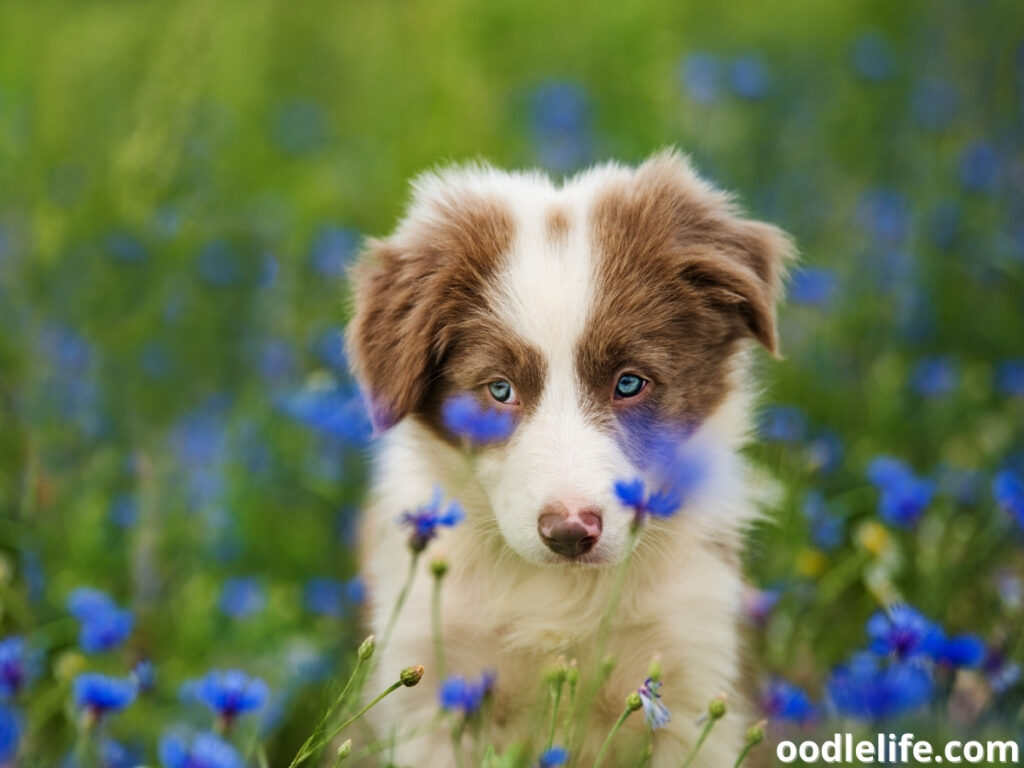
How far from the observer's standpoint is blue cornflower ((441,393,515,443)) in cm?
277

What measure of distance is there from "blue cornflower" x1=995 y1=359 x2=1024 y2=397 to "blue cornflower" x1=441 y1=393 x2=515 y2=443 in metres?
2.35

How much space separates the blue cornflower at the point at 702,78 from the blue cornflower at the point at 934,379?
1809 millimetres

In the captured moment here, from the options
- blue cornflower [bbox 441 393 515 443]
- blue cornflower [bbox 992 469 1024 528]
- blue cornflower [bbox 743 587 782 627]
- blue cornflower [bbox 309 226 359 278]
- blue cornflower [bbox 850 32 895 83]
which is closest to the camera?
blue cornflower [bbox 441 393 515 443]

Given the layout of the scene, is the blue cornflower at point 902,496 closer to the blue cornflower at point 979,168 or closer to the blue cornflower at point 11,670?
the blue cornflower at point 11,670

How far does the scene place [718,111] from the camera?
5.95m

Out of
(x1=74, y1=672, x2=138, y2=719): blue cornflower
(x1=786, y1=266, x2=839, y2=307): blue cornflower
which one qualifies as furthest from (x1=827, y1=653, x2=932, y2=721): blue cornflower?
(x1=786, y1=266, x2=839, y2=307): blue cornflower

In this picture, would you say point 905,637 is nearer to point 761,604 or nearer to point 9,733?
point 761,604

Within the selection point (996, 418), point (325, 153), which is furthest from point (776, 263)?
point (325, 153)

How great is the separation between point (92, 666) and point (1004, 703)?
2.20m

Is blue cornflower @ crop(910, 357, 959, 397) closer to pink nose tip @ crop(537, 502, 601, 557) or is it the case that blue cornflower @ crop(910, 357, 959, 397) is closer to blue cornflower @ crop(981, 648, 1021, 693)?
blue cornflower @ crop(981, 648, 1021, 693)

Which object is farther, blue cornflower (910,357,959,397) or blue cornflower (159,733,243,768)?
blue cornflower (910,357,959,397)

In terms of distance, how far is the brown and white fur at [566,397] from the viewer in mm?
2789

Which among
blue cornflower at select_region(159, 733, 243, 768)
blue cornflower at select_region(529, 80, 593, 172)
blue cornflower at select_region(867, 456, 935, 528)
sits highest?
blue cornflower at select_region(529, 80, 593, 172)

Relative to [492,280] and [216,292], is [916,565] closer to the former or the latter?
[492,280]
